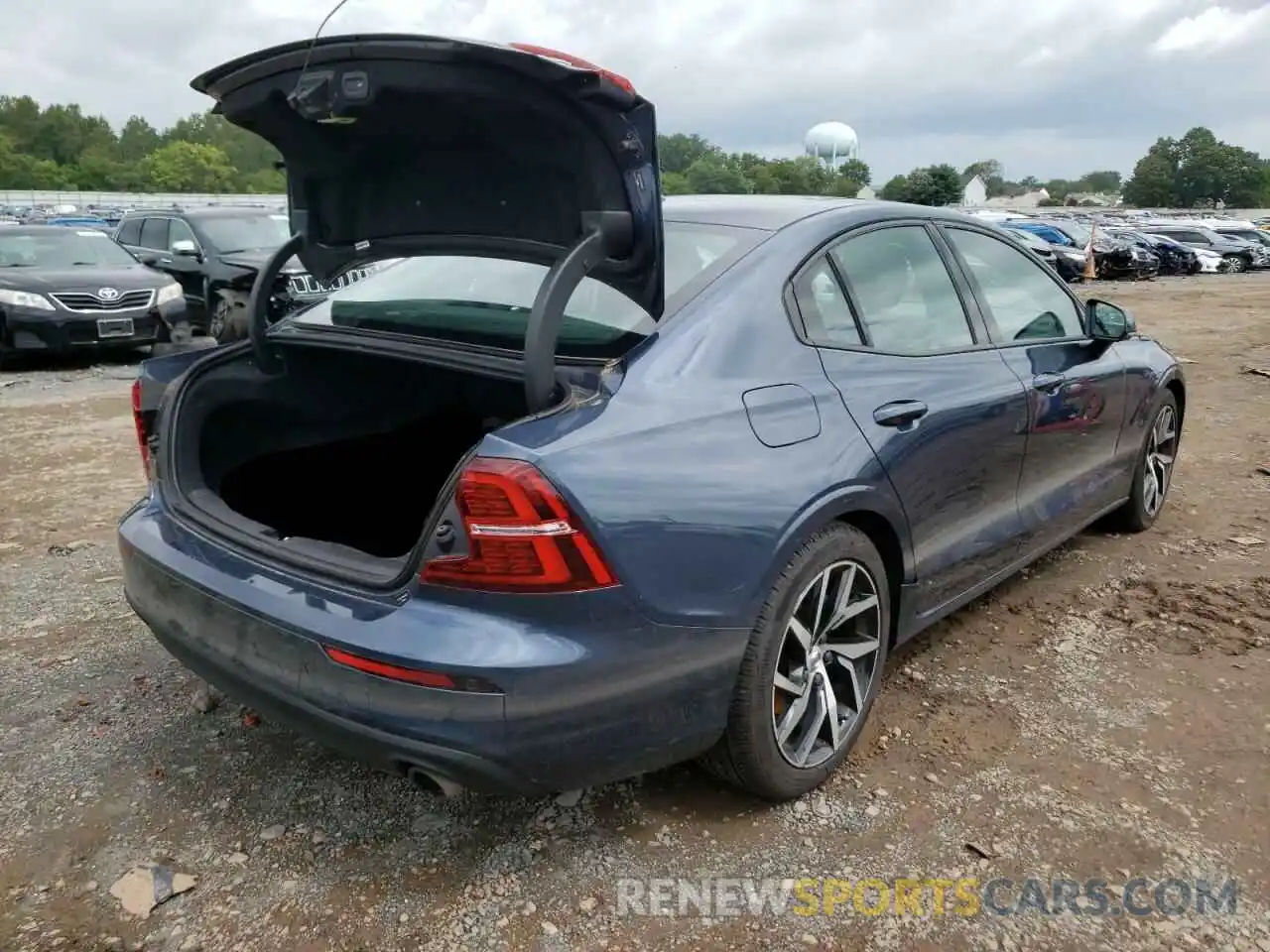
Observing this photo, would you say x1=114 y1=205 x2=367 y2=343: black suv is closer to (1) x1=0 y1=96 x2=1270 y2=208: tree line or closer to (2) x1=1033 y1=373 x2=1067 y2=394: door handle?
(2) x1=1033 y1=373 x2=1067 y2=394: door handle

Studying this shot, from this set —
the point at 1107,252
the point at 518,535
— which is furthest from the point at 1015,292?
the point at 1107,252

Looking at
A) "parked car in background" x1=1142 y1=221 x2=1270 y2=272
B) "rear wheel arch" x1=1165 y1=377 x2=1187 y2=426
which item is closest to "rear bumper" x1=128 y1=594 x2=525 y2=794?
"rear wheel arch" x1=1165 y1=377 x2=1187 y2=426

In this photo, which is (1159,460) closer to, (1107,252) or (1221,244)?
(1107,252)

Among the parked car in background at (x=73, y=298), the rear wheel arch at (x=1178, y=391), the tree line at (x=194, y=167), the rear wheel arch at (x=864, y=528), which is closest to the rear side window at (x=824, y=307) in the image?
the rear wheel arch at (x=864, y=528)

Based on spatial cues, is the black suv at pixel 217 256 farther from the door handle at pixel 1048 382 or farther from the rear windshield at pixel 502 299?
the door handle at pixel 1048 382

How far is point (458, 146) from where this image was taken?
105 inches

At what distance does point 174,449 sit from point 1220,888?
2.95m

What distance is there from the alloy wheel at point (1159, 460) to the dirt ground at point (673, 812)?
862 millimetres

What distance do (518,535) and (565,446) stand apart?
21 cm

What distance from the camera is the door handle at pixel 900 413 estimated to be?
2820 millimetres

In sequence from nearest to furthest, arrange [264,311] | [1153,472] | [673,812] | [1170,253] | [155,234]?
[673,812] < [264,311] < [1153,472] < [155,234] < [1170,253]

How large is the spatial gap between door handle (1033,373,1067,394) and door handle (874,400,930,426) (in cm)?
84

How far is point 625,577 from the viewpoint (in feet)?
7.04

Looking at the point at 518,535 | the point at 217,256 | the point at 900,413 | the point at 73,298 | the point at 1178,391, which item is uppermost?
the point at 217,256
